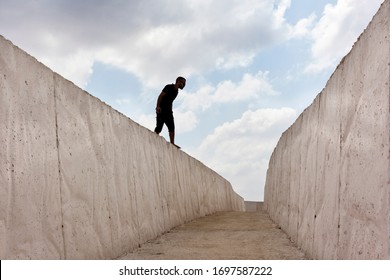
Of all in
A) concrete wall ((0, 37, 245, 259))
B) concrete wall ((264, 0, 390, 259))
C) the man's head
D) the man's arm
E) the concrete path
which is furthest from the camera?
the man's head

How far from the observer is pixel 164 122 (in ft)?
29.9

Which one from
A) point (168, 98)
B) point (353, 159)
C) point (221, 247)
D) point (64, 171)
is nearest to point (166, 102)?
point (168, 98)

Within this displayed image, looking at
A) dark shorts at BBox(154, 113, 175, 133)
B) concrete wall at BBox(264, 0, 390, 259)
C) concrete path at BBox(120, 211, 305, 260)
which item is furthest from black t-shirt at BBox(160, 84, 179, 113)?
concrete wall at BBox(264, 0, 390, 259)

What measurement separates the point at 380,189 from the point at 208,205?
8788mm

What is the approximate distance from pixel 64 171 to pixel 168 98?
19.7 feet

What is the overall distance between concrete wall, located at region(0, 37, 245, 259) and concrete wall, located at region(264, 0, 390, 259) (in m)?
1.74

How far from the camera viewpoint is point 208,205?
10.8 metres

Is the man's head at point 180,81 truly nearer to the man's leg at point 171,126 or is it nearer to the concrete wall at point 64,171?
the man's leg at point 171,126

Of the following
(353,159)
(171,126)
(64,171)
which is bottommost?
(353,159)

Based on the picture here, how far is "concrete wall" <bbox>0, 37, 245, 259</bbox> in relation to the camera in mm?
2424

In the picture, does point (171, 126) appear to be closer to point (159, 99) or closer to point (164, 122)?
point (164, 122)

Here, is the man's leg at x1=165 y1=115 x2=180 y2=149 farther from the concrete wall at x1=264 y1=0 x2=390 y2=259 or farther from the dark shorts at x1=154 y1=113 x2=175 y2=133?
the concrete wall at x1=264 y1=0 x2=390 y2=259

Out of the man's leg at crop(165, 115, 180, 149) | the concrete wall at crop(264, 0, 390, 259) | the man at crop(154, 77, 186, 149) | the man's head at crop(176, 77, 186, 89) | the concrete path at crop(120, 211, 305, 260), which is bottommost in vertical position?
the concrete path at crop(120, 211, 305, 260)

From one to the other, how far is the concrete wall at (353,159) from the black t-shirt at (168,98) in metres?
5.03
